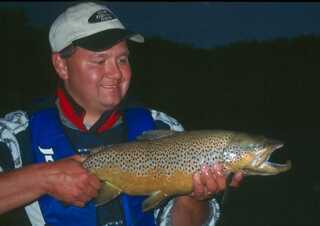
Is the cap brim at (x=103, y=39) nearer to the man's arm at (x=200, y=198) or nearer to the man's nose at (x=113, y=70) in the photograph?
the man's nose at (x=113, y=70)

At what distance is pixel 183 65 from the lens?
104 ft

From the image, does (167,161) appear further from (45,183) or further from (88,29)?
(88,29)

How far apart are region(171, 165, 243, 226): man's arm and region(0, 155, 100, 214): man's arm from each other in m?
0.78

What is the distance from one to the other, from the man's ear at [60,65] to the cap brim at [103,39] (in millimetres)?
227

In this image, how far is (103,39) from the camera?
3.61m

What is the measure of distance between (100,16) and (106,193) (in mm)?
1339

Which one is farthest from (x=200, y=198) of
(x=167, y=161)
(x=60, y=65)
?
(x=60, y=65)

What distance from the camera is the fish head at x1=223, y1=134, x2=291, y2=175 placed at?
3.59 m

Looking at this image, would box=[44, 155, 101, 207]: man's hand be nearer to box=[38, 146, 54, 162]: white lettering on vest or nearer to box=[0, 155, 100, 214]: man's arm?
box=[0, 155, 100, 214]: man's arm

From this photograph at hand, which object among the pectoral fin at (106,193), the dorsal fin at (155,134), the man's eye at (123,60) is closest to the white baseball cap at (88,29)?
the man's eye at (123,60)

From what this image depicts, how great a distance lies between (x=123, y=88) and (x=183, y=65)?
28340 mm

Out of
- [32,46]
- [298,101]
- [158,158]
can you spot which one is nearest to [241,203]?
[158,158]

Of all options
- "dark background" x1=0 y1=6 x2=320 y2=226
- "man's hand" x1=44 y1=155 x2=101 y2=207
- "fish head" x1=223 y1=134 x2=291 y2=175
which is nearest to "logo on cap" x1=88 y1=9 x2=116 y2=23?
"man's hand" x1=44 y1=155 x2=101 y2=207

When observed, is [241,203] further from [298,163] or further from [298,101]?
[298,101]
